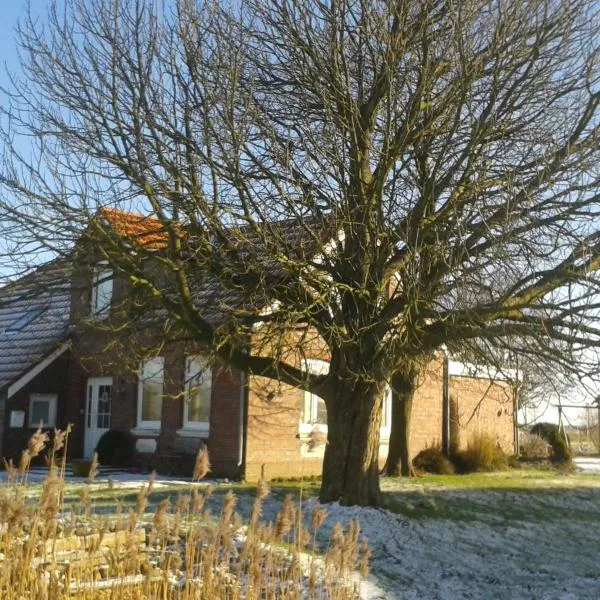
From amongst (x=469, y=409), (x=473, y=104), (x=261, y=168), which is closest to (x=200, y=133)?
(x=261, y=168)

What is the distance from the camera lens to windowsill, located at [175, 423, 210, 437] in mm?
19406

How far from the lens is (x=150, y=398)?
833 inches

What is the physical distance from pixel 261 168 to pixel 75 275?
10.4 ft

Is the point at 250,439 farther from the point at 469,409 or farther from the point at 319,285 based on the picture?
the point at 469,409

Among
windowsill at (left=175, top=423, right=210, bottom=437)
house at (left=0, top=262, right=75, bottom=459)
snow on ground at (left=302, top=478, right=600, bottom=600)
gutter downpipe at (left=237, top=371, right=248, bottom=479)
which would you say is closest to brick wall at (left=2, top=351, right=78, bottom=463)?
house at (left=0, top=262, right=75, bottom=459)

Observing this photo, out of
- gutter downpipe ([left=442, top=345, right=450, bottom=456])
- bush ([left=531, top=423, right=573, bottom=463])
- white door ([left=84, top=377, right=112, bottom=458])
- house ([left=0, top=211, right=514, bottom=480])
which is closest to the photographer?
house ([left=0, top=211, right=514, bottom=480])

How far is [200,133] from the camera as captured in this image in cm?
1218

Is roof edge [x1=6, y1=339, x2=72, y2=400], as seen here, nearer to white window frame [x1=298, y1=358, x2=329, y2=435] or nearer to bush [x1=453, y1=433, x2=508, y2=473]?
white window frame [x1=298, y1=358, x2=329, y2=435]

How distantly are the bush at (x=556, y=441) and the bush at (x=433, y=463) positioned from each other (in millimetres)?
5166

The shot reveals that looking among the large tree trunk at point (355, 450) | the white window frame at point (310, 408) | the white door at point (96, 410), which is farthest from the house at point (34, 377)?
the large tree trunk at point (355, 450)

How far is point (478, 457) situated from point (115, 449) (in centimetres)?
1018

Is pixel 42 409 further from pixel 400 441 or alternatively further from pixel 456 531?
pixel 456 531

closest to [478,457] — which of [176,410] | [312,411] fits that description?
[312,411]

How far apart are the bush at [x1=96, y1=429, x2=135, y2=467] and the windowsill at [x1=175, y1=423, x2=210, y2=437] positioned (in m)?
1.78
